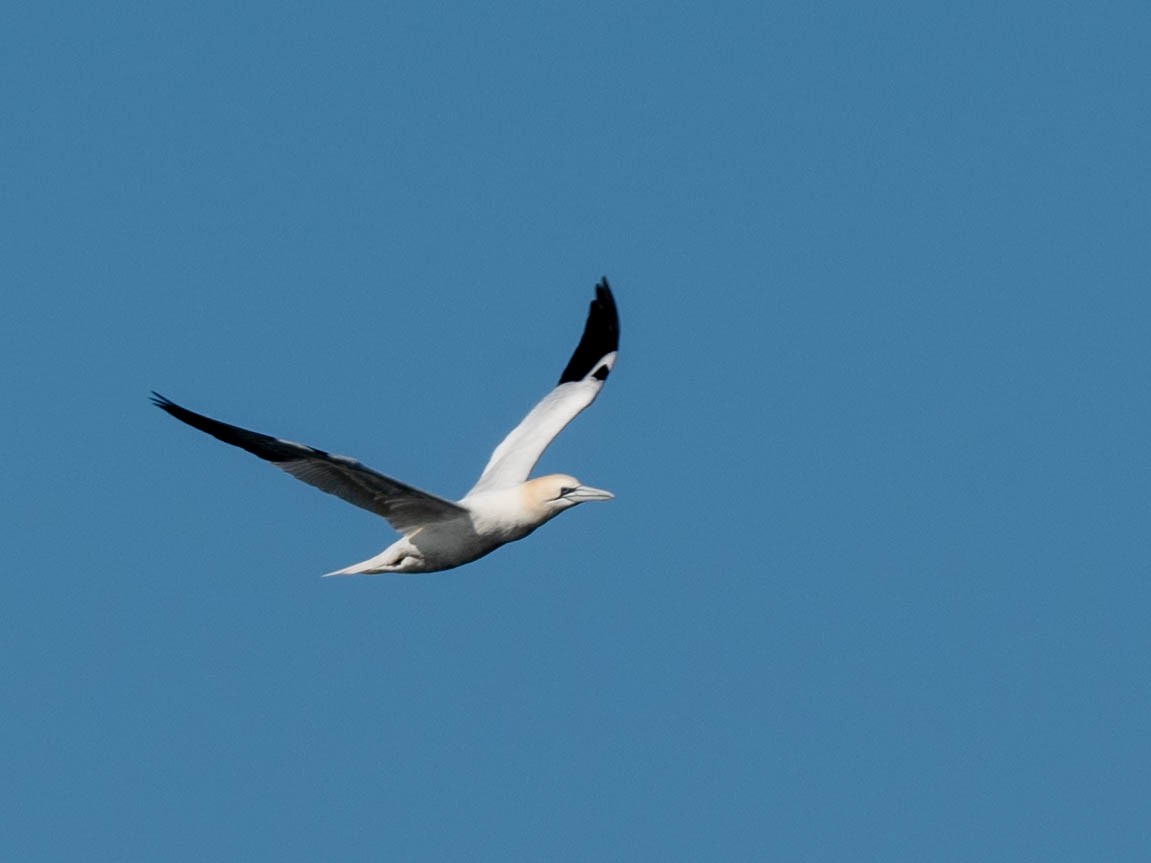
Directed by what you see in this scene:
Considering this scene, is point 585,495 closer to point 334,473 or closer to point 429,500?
point 429,500

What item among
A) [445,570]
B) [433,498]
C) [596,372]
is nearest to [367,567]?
[445,570]

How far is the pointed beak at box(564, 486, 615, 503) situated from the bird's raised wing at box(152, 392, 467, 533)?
0.98 meters

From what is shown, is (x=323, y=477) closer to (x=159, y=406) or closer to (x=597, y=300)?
(x=159, y=406)

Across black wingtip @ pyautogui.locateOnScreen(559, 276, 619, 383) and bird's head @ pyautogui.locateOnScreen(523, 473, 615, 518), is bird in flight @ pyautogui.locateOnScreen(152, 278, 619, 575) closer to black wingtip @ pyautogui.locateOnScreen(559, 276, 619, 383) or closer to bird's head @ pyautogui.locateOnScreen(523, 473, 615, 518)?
bird's head @ pyautogui.locateOnScreen(523, 473, 615, 518)

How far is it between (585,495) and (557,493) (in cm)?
26

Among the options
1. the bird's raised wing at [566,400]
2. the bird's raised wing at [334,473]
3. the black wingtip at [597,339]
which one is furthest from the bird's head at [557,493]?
the black wingtip at [597,339]

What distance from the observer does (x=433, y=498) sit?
1759 centimetres

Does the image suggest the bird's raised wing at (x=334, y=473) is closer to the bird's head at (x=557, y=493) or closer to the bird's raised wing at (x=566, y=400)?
the bird's head at (x=557, y=493)

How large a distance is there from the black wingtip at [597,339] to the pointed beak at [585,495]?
450 centimetres

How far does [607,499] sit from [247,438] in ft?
10.9

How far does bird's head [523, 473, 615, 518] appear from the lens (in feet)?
60.5

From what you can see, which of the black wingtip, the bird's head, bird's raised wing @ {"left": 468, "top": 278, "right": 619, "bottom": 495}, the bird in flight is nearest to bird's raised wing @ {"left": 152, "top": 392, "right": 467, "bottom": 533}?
the bird in flight

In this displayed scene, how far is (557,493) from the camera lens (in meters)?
18.4

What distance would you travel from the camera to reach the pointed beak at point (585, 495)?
18.5 m
